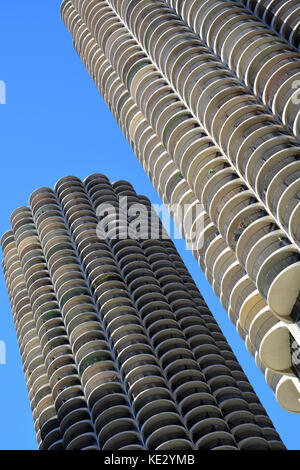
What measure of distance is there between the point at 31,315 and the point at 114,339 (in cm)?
2382

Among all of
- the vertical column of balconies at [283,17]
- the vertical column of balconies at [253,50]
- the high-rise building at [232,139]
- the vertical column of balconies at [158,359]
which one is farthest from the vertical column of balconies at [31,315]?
the vertical column of balconies at [283,17]

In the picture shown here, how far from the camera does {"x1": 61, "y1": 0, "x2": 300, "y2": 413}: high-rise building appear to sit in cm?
4797

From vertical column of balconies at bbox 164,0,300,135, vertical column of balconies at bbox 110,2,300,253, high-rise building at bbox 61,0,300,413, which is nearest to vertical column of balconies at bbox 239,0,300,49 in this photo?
high-rise building at bbox 61,0,300,413

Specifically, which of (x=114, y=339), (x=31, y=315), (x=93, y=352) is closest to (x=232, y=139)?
(x=114, y=339)

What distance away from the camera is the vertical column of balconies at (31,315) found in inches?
3049

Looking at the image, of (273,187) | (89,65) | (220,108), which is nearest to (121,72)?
(89,65)

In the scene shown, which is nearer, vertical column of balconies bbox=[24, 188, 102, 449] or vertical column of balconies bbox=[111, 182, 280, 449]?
vertical column of balconies bbox=[111, 182, 280, 449]

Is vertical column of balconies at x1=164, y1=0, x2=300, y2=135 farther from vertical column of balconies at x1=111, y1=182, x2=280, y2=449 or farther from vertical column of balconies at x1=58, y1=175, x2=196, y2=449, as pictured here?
vertical column of balconies at x1=111, y1=182, x2=280, y2=449

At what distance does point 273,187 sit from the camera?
157 feet

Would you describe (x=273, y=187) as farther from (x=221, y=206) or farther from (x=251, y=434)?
(x=251, y=434)

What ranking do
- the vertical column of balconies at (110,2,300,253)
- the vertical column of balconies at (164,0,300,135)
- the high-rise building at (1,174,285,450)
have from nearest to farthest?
the vertical column of balconies at (110,2,300,253), the vertical column of balconies at (164,0,300,135), the high-rise building at (1,174,285,450)

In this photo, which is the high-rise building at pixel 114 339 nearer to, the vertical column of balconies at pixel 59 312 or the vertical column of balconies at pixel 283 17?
the vertical column of balconies at pixel 59 312

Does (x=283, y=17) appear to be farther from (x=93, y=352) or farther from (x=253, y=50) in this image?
(x=93, y=352)

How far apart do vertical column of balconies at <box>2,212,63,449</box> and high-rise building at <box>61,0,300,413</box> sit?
2638cm
